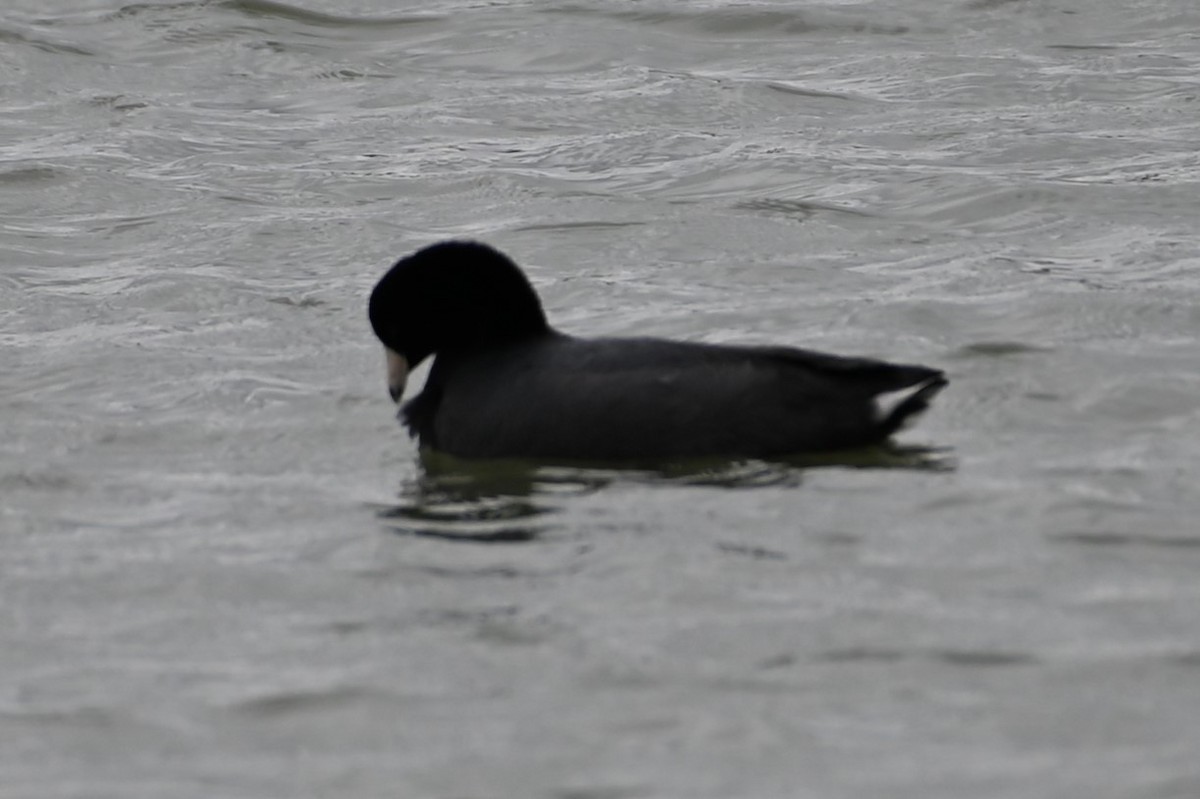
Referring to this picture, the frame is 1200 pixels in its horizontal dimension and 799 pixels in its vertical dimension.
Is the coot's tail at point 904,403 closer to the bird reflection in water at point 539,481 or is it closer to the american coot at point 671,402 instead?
the american coot at point 671,402

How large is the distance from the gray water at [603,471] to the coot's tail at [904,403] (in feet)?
0.58

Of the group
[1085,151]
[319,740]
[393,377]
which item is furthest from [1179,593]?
[1085,151]

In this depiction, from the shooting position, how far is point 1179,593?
5.78 metres

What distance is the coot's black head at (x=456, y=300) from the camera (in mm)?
7863

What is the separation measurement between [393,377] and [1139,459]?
2615 mm

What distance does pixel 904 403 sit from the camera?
7.20 m

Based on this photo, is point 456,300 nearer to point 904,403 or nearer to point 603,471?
point 603,471

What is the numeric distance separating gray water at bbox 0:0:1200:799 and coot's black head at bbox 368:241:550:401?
410 mm

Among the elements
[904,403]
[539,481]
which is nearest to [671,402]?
[539,481]

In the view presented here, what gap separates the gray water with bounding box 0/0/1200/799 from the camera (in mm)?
5117

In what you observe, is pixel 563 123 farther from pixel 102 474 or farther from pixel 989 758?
pixel 989 758

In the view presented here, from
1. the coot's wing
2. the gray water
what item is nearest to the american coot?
the coot's wing

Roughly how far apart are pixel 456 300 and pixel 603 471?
1022 mm

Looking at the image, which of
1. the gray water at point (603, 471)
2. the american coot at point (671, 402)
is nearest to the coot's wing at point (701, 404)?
the american coot at point (671, 402)
